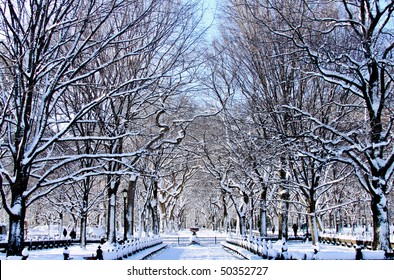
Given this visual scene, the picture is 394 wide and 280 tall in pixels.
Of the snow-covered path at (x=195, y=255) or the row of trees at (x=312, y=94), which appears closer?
the row of trees at (x=312, y=94)

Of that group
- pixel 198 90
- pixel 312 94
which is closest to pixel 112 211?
pixel 198 90

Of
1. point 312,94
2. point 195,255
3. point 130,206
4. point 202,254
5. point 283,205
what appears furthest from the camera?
point 130,206

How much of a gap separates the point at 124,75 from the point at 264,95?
7196 millimetres

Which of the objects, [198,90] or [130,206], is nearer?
[198,90]

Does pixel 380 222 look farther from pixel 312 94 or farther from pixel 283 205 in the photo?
pixel 283 205

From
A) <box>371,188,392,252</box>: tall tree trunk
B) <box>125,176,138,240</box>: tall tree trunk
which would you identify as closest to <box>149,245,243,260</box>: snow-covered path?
<box>125,176,138,240</box>: tall tree trunk

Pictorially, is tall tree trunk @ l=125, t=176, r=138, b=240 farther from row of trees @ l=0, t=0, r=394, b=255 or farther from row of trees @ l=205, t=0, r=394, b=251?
row of trees @ l=205, t=0, r=394, b=251

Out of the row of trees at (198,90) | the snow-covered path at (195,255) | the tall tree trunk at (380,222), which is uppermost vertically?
the row of trees at (198,90)

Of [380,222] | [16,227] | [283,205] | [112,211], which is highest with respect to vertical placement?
[283,205]

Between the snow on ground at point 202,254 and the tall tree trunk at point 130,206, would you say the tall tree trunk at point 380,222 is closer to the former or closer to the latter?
the snow on ground at point 202,254

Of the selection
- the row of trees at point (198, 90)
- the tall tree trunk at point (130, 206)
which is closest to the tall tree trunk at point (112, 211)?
the row of trees at point (198, 90)

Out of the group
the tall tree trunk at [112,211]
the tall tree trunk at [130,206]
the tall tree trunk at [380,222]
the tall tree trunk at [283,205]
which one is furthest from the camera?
the tall tree trunk at [130,206]

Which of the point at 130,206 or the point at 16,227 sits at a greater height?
the point at 130,206
